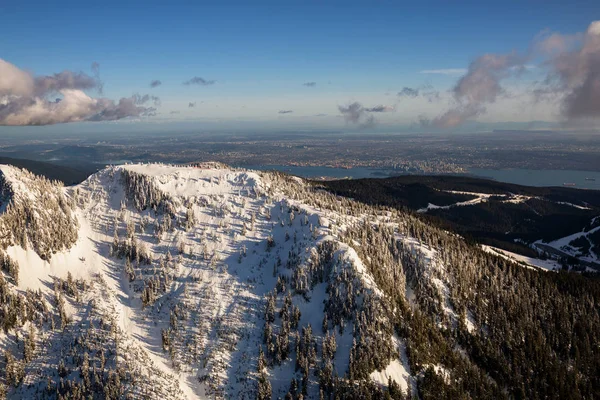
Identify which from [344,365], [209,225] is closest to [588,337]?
[344,365]

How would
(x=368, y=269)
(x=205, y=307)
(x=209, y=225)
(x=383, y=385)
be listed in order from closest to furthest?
(x=383, y=385), (x=205, y=307), (x=368, y=269), (x=209, y=225)

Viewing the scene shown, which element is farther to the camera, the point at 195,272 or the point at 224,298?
the point at 195,272

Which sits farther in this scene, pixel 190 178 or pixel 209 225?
pixel 190 178

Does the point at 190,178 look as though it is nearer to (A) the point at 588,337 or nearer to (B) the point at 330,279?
(B) the point at 330,279

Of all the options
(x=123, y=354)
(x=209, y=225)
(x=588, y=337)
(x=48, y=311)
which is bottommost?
(x=588, y=337)

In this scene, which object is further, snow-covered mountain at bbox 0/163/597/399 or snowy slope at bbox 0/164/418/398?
snowy slope at bbox 0/164/418/398

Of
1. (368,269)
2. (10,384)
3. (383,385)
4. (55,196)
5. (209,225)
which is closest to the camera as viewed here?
(10,384)

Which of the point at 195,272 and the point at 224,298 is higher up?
the point at 195,272

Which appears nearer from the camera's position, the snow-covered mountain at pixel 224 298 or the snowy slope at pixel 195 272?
the snow-covered mountain at pixel 224 298
